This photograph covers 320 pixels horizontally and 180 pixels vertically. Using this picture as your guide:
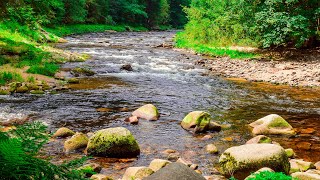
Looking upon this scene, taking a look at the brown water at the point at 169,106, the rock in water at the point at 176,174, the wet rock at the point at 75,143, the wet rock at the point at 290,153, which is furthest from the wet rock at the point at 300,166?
the wet rock at the point at 75,143

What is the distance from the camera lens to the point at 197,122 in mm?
8414

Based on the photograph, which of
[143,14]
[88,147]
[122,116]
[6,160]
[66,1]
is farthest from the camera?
[143,14]

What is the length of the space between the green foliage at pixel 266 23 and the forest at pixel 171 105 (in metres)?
0.09

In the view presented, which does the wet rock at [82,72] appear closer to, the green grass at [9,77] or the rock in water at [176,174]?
the green grass at [9,77]

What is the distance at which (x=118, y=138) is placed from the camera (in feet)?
22.4

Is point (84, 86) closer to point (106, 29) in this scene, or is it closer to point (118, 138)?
point (118, 138)

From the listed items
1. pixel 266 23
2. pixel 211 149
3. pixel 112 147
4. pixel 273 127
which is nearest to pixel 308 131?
pixel 273 127

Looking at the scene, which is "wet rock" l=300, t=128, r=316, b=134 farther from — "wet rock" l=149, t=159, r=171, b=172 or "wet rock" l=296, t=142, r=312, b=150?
"wet rock" l=149, t=159, r=171, b=172

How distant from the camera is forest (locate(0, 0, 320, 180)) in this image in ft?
18.3

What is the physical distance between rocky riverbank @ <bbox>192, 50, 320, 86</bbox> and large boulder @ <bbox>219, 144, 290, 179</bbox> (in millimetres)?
10069

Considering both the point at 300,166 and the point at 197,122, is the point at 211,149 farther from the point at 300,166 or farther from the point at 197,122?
the point at 300,166

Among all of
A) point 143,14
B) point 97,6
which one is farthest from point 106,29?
point 143,14

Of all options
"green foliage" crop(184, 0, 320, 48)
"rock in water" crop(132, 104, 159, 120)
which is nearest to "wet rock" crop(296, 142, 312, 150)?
"rock in water" crop(132, 104, 159, 120)

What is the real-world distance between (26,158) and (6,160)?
0.38ft
